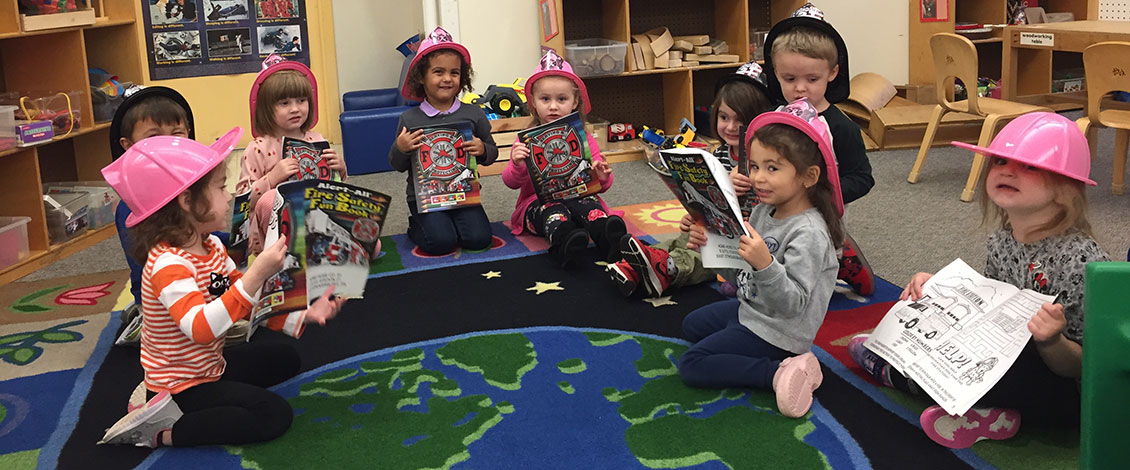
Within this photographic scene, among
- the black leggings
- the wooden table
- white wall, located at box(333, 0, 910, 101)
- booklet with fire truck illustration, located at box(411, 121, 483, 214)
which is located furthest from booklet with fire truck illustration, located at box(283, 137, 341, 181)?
the wooden table

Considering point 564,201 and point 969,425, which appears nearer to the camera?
point 969,425

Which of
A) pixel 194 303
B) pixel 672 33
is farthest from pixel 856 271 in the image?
pixel 672 33

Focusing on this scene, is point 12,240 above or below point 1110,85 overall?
below

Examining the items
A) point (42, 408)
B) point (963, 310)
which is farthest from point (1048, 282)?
point (42, 408)

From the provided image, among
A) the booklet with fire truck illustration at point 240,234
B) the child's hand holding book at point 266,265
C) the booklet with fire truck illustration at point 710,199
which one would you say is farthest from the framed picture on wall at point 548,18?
the child's hand holding book at point 266,265

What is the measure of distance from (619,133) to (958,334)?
360 cm

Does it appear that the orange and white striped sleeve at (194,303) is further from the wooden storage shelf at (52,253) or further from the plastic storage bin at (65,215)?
the plastic storage bin at (65,215)

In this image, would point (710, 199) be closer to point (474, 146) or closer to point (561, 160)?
point (561, 160)

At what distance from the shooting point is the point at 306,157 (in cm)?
318

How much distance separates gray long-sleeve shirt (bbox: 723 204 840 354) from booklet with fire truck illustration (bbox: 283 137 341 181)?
156cm

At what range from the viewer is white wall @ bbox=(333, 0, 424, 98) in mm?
5934

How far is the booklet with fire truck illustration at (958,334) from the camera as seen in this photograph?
6.26 ft

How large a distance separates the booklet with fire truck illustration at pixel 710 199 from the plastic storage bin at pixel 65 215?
274 cm

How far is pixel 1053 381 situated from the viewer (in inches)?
76.0
